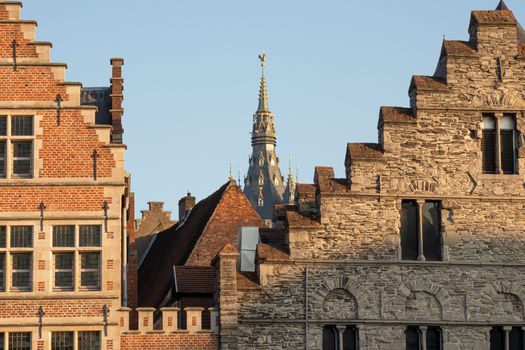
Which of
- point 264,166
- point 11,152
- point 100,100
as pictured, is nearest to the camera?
point 11,152

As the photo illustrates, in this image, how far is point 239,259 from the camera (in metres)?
48.2

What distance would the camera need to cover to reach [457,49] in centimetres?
4691

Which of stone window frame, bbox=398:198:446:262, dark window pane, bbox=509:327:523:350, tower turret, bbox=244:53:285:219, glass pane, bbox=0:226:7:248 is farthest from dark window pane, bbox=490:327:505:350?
tower turret, bbox=244:53:285:219

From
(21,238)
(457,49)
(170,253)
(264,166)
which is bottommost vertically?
(21,238)

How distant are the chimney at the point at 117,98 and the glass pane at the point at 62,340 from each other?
8686 mm

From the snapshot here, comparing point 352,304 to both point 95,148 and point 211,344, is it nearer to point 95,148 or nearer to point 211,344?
point 211,344

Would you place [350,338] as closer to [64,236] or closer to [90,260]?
[90,260]

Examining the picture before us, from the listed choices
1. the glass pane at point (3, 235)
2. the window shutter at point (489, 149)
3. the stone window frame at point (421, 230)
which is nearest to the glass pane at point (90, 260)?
the glass pane at point (3, 235)

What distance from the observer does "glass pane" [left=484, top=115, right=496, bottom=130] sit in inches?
1849

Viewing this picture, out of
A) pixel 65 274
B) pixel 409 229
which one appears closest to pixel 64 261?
pixel 65 274

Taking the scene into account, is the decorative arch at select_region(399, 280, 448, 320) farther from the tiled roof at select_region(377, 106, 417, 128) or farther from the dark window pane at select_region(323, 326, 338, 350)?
the tiled roof at select_region(377, 106, 417, 128)

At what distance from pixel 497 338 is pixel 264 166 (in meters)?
119

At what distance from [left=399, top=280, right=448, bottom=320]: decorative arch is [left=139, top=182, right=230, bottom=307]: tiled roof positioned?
11.0 m

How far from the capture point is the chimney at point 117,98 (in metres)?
53.4
